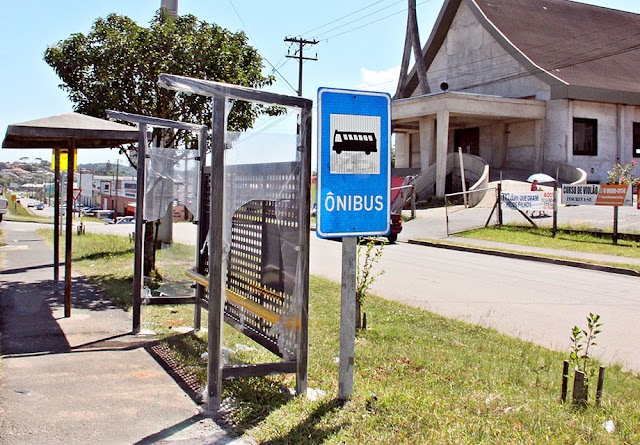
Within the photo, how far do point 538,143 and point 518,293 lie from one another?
3277 centimetres

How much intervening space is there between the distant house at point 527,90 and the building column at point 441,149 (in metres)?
0.06

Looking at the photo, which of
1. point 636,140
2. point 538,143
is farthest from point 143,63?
point 636,140

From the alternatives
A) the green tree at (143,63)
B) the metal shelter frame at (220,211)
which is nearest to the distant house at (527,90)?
the green tree at (143,63)

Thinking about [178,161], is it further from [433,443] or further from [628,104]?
[628,104]

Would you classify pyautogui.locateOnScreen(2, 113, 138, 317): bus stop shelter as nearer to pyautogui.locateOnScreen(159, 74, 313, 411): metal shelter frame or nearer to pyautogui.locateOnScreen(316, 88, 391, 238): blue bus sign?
pyautogui.locateOnScreen(159, 74, 313, 411): metal shelter frame

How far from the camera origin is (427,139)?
4184 centimetres

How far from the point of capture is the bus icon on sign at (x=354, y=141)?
15.8ft

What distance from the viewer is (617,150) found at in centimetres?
4394

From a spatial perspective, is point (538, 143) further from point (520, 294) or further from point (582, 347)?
point (582, 347)

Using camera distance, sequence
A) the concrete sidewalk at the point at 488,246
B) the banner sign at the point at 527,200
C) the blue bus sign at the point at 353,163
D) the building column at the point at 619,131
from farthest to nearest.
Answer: the building column at the point at 619,131, the banner sign at the point at 527,200, the concrete sidewalk at the point at 488,246, the blue bus sign at the point at 353,163

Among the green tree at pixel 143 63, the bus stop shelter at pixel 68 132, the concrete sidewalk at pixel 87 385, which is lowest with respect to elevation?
the concrete sidewalk at pixel 87 385

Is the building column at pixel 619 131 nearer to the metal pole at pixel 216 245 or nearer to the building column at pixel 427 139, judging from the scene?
the building column at pixel 427 139

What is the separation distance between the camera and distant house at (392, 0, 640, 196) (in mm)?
41062

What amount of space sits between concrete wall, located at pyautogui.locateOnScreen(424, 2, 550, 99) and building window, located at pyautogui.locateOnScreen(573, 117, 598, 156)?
3.11 metres
